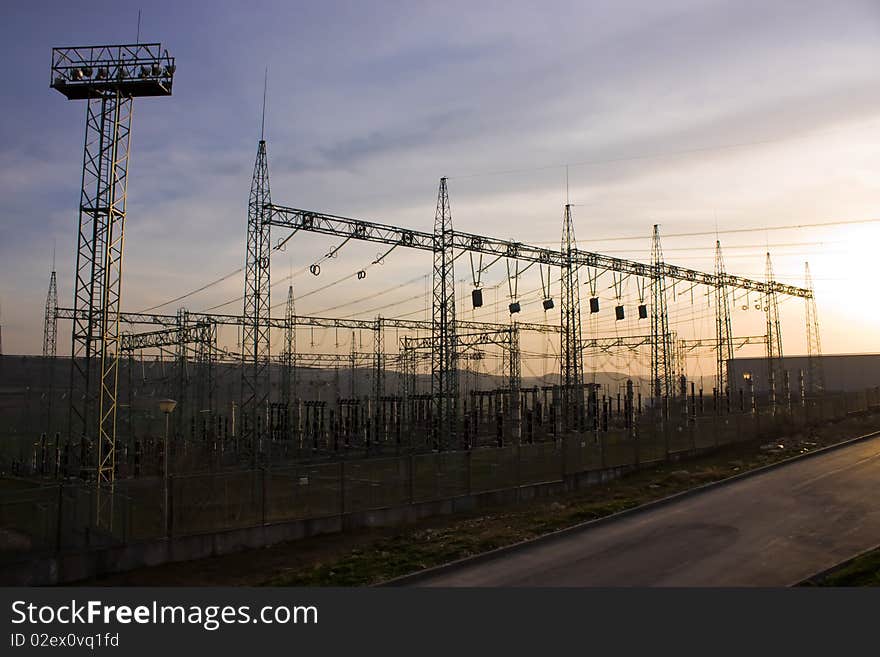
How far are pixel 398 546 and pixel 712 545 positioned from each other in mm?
6419

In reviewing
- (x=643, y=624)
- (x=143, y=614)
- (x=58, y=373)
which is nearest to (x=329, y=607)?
(x=143, y=614)

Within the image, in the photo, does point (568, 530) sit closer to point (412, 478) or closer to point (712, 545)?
point (712, 545)

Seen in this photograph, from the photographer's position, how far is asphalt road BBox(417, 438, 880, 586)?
1113 cm

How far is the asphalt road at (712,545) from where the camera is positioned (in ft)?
36.5

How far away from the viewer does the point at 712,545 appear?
12.9m

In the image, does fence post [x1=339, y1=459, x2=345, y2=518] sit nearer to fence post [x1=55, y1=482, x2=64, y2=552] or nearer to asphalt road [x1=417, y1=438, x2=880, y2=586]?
asphalt road [x1=417, y1=438, x2=880, y2=586]

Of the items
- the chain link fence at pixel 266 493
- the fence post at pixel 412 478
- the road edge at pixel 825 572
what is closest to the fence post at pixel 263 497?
the chain link fence at pixel 266 493

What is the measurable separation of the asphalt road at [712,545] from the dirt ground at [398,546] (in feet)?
3.33

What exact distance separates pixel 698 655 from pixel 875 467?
18.1 meters

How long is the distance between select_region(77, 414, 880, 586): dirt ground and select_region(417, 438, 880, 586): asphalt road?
1.02 m

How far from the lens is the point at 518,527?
51.5 ft

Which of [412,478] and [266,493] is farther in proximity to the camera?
[412,478]

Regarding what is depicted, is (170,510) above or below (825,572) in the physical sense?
above

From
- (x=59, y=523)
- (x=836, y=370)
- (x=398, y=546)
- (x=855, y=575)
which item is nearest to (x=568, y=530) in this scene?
(x=398, y=546)
